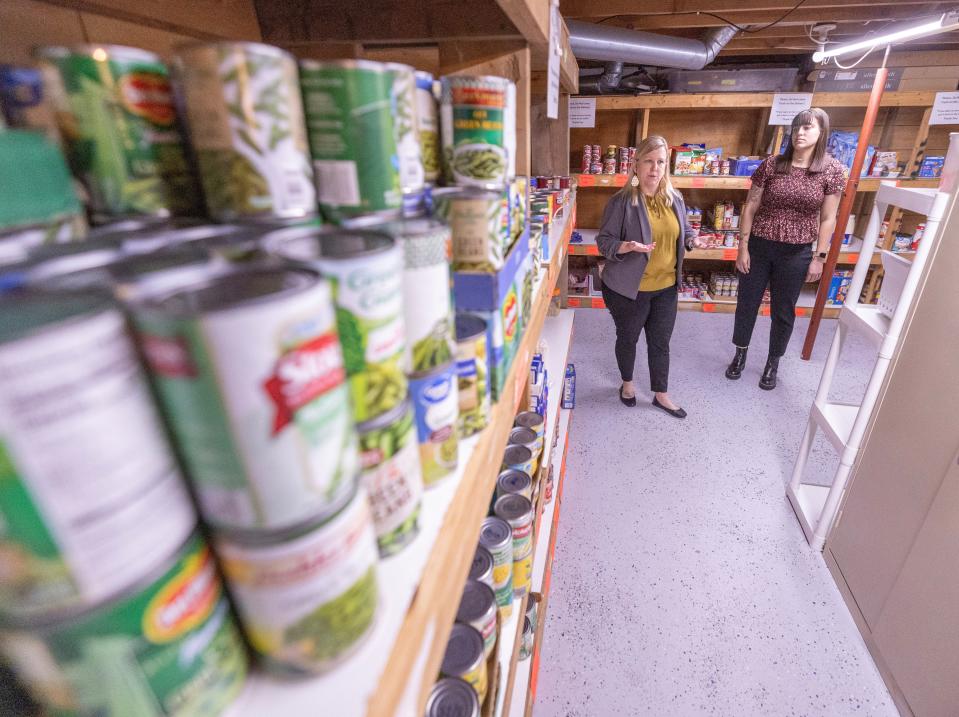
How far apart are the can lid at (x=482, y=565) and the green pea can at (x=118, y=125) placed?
0.82 metres

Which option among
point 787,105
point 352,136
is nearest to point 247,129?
point 352,136

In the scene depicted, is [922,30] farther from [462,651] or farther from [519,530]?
[462,651]

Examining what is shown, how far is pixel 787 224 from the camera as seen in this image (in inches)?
117

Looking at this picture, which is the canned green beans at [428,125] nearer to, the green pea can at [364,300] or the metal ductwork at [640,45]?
the green pea can at [364,300]

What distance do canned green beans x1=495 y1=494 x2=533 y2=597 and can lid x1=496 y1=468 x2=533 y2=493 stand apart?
0.11 feet

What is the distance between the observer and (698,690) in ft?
5.23

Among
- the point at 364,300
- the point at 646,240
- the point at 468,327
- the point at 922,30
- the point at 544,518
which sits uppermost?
the point at 922,30

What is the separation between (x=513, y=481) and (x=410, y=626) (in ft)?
3.00

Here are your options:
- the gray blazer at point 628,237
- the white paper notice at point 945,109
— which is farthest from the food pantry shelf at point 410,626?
the white paper notice at point 945,109

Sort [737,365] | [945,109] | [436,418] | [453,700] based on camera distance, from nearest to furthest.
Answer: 1. [436,418]
2. [453,700]
3. [737,365]
4. [945,109]

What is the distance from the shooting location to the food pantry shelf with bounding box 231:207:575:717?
0.34 meters

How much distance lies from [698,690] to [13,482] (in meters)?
1.95

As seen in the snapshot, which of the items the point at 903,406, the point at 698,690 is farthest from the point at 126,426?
the point at 903,406

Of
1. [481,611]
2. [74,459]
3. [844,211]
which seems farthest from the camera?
[844,211]
